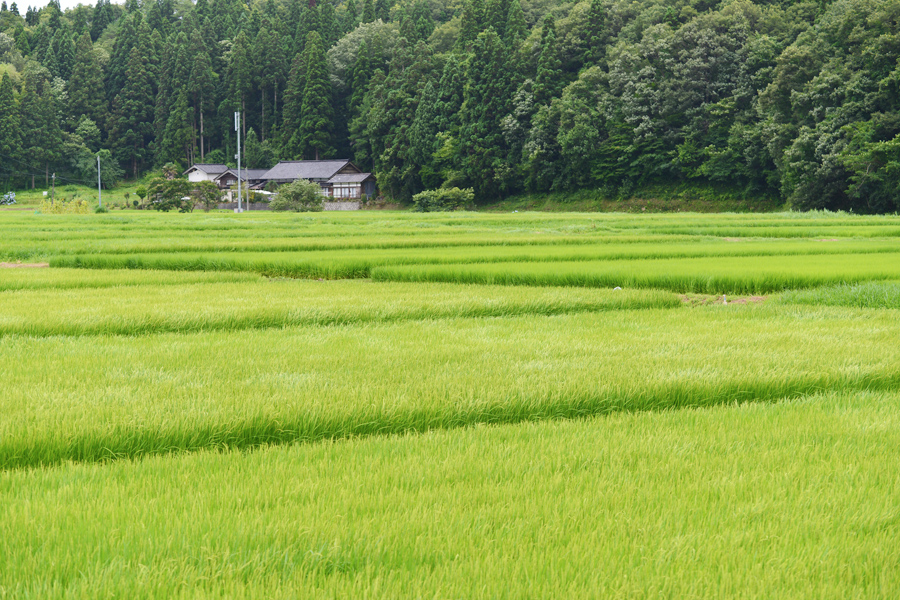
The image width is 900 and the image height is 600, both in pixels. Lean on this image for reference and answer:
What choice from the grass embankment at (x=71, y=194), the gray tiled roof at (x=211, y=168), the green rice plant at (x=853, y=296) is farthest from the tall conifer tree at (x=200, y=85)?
the green rice plant at (x=853, y=296)

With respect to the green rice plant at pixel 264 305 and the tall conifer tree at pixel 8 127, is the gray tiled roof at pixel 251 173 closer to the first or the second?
the tall conifer tree at pixel 8 127

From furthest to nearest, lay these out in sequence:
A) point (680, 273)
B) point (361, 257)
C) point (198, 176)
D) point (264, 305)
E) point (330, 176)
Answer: point (198, 176), point (330, 176), point (361, 257), point (680, 273), point (264, 305)

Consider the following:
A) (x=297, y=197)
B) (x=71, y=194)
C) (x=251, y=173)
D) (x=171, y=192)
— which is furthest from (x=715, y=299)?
(x=71, y=194)

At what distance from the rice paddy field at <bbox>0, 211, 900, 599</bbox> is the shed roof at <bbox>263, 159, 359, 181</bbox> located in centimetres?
7064

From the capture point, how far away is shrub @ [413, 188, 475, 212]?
6109 centimetres

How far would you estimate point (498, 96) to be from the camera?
6456cm

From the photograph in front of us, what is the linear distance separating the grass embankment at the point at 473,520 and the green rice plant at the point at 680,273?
8.38 meters

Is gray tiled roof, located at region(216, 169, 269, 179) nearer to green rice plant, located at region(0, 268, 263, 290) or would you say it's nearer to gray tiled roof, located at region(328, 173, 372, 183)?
gray tiled roof, located at region(328, 173, 372, 183)

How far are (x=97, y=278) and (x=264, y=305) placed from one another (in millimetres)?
5241

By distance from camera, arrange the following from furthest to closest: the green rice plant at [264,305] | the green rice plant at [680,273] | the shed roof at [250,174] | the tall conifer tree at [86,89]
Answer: the tall conifer tree at [86,89]
the shed roof at [250,174]
the green rice plant at [680,273]
the green rice plant at [264,305]

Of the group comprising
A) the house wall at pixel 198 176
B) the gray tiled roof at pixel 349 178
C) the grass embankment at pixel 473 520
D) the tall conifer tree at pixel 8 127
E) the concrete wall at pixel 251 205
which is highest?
the tall conifer tree at pixel 8 127

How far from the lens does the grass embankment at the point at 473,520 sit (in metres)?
2.47

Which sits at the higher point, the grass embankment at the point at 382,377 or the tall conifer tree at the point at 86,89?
the tall conifer tree at the point at 86,89

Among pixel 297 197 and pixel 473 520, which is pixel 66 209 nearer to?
pixel 297 197
